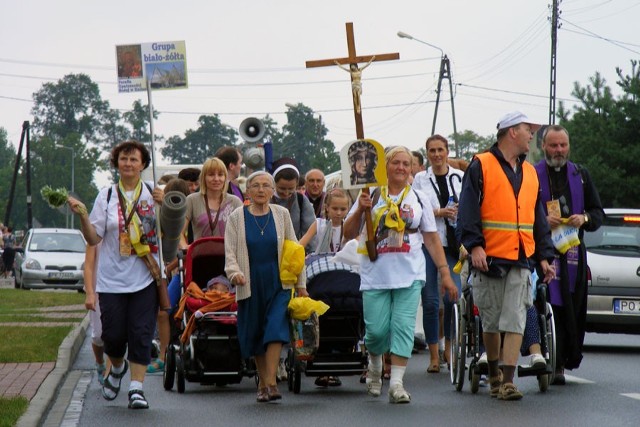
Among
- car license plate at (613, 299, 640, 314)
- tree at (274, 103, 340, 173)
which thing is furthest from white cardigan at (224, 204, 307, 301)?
tree at (274, 103, 340, 173)

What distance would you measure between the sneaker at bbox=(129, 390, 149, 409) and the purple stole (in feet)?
11.6

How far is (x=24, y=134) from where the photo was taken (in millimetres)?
83562

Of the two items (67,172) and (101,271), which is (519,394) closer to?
(101,271)

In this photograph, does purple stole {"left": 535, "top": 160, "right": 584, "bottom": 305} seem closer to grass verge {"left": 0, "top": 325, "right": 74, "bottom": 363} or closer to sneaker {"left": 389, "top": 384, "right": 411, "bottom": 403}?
sneaker {"left": 389, "top": 384, "right": 411, "bottom": 403}

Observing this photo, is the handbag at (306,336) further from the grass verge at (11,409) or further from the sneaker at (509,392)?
the grass verge at (11,409)

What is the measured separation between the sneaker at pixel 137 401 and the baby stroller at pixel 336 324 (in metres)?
1.61

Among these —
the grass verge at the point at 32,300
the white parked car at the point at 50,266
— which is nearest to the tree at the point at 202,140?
the white parked car at the point at 50,266

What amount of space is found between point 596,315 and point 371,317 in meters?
5.13

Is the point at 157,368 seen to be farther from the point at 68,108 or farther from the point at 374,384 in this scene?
the point at 68,108

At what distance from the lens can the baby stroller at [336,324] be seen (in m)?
12.0

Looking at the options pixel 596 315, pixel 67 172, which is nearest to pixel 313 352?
pixel 596 315

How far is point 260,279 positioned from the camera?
11180 millimetres

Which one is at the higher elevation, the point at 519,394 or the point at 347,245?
the point at 347,245

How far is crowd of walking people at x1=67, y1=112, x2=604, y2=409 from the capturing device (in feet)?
35.1
